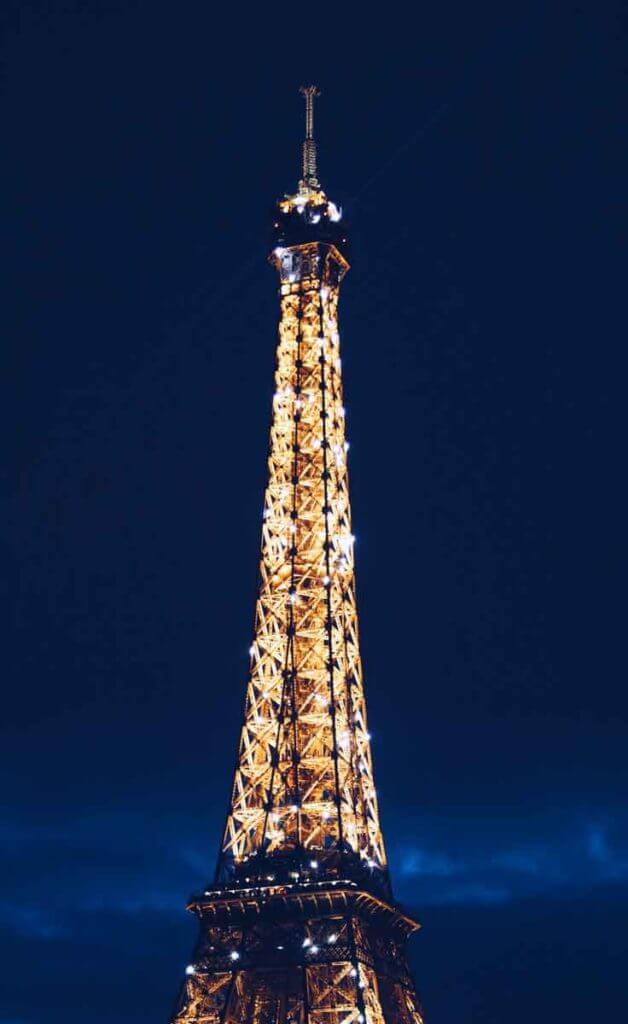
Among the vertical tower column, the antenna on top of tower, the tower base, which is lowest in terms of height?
the tower base

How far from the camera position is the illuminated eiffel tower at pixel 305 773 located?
6338 cm

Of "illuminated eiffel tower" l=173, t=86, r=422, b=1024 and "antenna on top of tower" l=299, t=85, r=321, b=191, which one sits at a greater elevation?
"antenna on top of tower" l=299, t=85, r=321, b=191

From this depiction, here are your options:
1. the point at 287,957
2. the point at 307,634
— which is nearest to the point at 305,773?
the point at 307,634

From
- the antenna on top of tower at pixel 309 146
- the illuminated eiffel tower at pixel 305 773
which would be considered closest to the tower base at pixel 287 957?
the illuminated eiffel tower at pixel 305 773

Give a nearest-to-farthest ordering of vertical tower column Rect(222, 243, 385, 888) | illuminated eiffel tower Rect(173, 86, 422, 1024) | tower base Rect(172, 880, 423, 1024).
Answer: tower base Rect(172, 880, 423, 1024)
illuminated eiffel tower Rect(173, 86, 422, 1024)
vertical tower column Rect(222, 243, 385, 888)

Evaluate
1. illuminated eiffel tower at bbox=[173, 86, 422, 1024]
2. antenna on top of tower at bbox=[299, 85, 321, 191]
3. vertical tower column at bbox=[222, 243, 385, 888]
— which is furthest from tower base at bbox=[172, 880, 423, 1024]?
antenna on top of tower at bbox=[299, 85, 321, 191]

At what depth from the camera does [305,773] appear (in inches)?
2677

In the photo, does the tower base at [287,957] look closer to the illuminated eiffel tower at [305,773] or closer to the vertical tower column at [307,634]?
the illuminated eiffel tower at [305,773]

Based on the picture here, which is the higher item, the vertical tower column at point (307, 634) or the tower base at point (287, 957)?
the vertical tower column at point (307, 634)

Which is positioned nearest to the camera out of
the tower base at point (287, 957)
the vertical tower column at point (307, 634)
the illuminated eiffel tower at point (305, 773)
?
the tower base at point (287, 957)

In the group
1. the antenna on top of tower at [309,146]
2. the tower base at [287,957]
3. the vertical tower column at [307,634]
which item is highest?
the antenna on top of tower at [309,146]

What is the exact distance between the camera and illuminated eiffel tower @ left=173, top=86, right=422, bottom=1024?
63.4 m

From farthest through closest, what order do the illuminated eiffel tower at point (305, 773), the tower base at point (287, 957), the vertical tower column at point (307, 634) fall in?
the vertical tower column at point (307, 634), the illuminated eiffel tower at point (305, 773), the tower base at point (287, 957)

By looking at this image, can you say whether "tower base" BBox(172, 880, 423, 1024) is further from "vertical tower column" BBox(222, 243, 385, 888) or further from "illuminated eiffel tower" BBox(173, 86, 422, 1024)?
"vertical tower column" BBox(222, 243, 385, 888)
